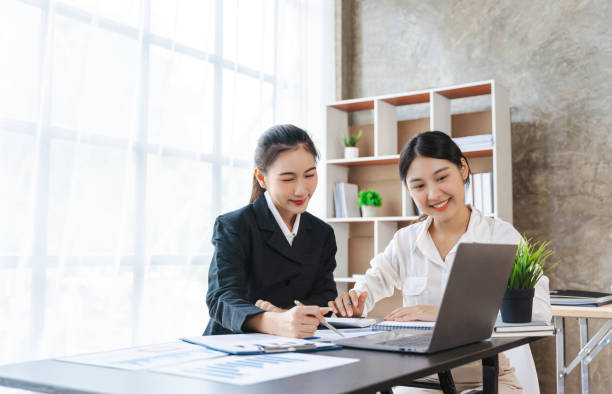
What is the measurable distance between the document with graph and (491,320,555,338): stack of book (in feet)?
2.00

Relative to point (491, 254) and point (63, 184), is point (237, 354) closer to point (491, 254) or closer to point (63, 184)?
point (491, 254)

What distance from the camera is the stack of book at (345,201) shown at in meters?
4.02

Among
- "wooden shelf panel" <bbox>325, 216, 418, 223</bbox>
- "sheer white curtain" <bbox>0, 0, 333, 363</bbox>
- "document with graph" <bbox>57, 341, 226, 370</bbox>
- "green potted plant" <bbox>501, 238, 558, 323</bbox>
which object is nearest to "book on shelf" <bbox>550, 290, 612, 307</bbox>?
"wooden shelf panel" <bbox>325, 216, 418, 223</bbox>

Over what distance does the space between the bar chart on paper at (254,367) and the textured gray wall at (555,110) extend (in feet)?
9.35

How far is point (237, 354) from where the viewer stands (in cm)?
105

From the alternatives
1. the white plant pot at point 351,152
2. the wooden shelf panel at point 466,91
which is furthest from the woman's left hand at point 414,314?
the white plant pot at point 351,152

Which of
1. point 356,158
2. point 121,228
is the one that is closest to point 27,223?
point 121,228

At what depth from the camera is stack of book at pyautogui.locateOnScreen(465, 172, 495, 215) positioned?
134 inches

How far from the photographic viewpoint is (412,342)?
113cm

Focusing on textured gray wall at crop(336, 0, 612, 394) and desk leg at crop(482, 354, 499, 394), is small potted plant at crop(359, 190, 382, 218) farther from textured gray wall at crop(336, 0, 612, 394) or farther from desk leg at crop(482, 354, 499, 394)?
desk leg at crop(482, 354, 499, 394)

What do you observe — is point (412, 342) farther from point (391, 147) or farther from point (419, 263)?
point (391, 147)

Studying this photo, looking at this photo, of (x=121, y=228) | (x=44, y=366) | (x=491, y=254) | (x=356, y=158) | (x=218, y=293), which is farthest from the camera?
(x=356, y=158)

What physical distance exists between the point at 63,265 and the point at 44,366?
5.37 ft

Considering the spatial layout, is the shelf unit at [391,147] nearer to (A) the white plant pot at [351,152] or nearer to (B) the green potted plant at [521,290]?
(A) the white plant pot at [351,152]
